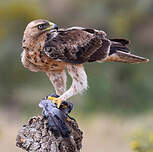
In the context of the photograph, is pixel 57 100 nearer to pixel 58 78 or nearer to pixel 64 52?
pixel 58 78

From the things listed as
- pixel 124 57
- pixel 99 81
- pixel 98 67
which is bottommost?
pixel 98 67

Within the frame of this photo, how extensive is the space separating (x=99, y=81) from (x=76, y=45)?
15.6 m

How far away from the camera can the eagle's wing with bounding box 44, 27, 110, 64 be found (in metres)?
7.33

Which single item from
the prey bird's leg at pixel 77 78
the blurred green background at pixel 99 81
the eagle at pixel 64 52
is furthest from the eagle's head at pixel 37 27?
the blurred green background at pixel 99 81

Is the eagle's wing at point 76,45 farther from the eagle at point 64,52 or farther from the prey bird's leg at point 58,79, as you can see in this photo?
the prey bird's leg at point 58,79

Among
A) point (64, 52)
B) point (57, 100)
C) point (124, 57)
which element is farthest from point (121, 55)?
point (57, 100)

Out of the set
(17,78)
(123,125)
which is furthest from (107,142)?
(17,78)

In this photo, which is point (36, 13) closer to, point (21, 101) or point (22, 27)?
point (22, 27)

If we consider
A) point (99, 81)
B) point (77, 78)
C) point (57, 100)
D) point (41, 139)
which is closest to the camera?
point (41, 139)

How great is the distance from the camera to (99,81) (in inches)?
910

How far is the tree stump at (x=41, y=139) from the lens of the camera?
668 cm

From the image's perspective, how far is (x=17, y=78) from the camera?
2595 cm

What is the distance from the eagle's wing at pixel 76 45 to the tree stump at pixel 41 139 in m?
0.87

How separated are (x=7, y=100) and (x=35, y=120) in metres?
19.8
